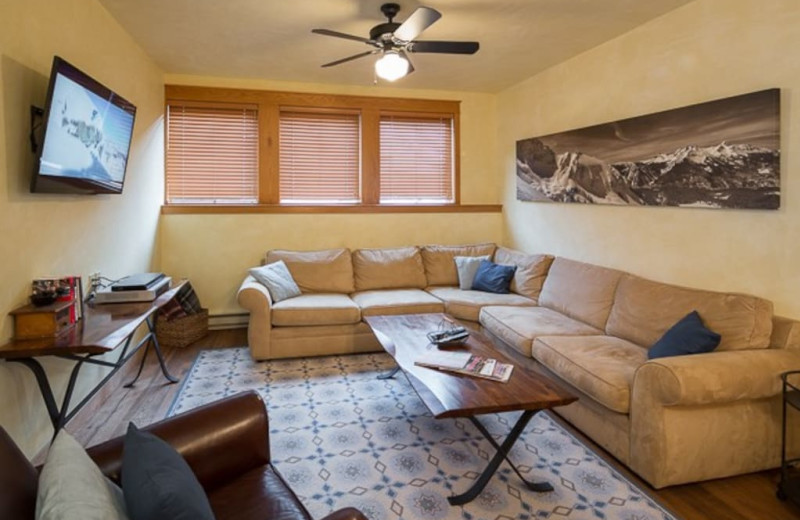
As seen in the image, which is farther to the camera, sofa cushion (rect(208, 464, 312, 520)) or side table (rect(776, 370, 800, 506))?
side table (rect(776, 370, 800, 506))

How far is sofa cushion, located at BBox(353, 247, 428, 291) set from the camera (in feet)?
15.9

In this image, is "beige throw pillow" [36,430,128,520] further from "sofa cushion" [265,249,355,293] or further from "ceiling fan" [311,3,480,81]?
"sofa cushion" [265,249,355,293]

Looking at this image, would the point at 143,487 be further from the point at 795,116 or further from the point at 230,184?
the point at 230,184

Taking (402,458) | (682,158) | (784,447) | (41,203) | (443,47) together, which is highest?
(443,47)

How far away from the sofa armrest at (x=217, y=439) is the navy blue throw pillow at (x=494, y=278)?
10.4ft

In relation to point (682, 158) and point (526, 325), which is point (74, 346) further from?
point (682, 158)

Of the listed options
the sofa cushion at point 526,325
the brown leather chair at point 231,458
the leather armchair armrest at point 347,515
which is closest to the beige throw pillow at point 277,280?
the sofa cushion at point 526,325

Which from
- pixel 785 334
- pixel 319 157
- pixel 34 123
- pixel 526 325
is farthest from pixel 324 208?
pixel 785 334

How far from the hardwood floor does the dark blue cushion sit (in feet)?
2.08

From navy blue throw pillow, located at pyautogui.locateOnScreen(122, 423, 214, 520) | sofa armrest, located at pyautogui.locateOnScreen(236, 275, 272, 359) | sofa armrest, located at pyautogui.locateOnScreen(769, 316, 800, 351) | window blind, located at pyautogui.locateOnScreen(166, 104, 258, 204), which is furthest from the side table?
window blind, located at pyautogui.locateOnScreen(166, 104, 258, 204)

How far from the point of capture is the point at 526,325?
11.4 feet

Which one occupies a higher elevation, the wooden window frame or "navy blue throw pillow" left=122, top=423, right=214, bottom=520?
the wooden window frame

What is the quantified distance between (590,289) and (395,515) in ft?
7.72

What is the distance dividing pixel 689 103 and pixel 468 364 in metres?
2.26
